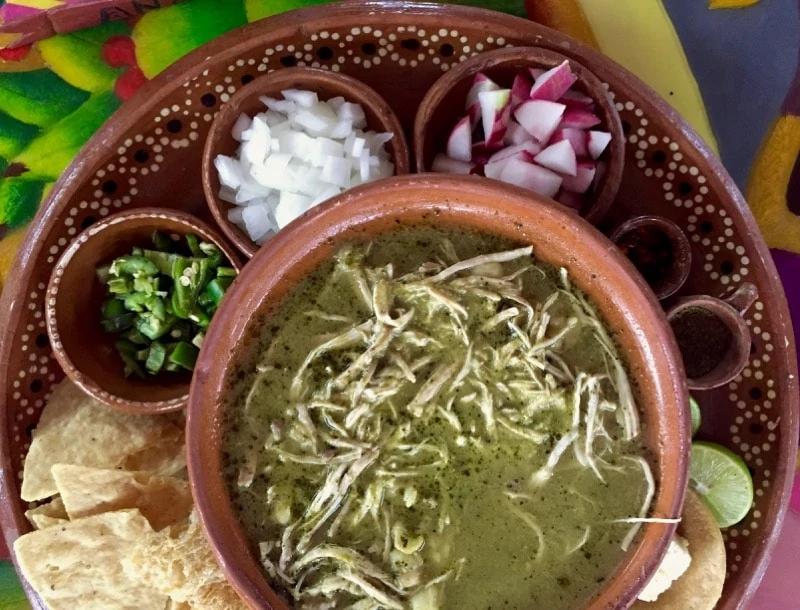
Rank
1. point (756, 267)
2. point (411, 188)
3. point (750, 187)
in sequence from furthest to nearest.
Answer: point (750, 187)
point (756, 267)
point (411, 188)

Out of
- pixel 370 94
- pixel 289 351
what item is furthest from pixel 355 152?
pixel 289 351

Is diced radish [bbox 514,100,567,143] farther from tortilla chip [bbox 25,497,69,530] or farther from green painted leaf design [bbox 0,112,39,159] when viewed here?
tortilla chip [bbox 25,497,69,530]

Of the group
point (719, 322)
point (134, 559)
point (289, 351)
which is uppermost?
point (289, 351)

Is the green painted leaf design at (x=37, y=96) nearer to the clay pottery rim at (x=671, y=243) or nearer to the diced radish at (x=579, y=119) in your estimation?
the diced radish at (x=579, y=119)

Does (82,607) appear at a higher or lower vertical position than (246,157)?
lower

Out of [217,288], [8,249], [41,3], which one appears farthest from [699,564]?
[41,3]

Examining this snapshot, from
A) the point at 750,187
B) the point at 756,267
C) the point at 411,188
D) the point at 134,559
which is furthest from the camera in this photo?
the point at 750,187

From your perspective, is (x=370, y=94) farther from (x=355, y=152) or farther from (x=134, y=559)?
(x=134, y=559)
